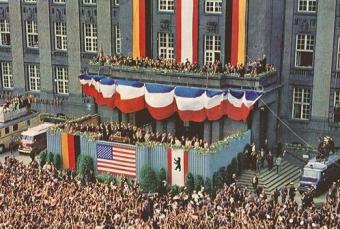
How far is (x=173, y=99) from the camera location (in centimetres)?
5638

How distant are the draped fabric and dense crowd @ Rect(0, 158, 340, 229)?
27.9 feet

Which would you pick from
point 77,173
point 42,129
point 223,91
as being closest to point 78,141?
point 77,173

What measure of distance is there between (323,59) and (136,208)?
23.9m

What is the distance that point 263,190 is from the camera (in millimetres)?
50406

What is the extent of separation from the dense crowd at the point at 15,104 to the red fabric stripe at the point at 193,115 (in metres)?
18.9

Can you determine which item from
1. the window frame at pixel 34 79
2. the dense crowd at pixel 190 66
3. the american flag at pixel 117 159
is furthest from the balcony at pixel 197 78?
the window frame at pixel 34 79

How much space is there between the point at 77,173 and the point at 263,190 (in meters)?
16.0

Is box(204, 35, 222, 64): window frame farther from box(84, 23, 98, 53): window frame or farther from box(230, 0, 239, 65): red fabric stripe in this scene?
box(84, 23, 98, 53): window frame

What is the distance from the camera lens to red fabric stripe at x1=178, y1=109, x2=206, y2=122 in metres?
55.3

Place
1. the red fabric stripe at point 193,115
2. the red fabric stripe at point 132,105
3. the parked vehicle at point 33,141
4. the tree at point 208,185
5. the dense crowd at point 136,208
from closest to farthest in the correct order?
the dense crowd at point 136,208
the tree at point 208,185
the red fabric stripe at point 193,115
the red fabric stripe at point 132,105
the parked vehicle at point 33,141

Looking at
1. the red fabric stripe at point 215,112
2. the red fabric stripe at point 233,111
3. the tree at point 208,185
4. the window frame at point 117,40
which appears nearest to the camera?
the tree at point 208,185

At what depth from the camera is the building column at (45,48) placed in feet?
230

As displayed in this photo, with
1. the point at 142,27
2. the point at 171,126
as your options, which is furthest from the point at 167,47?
the point at 171,126

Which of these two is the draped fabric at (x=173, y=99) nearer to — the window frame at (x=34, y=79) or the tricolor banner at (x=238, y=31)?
the tricolor banner at (x=238, y=31)
